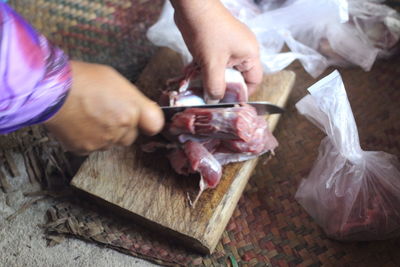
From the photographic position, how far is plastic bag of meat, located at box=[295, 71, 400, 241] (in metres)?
1.06

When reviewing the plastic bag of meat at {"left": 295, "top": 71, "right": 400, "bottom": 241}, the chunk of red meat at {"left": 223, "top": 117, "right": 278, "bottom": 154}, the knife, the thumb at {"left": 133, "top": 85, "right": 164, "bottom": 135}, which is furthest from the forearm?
the plastic bag of meat at {"left": 295, "top": 71, "right": 400, "bottom": 241}

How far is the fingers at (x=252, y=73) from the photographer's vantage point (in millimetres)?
1156

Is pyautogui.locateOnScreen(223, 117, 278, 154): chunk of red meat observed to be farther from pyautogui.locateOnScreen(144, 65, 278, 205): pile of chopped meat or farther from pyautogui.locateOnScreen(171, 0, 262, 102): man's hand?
pyautogui.locateOnScreen(171, 0, 262, 102): man's hand

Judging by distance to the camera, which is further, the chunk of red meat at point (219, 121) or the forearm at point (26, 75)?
the chunk of red meat at point (219, 121)

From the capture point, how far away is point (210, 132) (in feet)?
3.55

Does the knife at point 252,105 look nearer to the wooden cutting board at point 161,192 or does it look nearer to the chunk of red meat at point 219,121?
the chunk of red meat at point 219,121

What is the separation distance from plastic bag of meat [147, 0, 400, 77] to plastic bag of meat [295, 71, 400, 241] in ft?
0.79

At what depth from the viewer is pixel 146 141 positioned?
1.20m

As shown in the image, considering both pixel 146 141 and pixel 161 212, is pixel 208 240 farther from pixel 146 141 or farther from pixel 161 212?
pixel 146 141

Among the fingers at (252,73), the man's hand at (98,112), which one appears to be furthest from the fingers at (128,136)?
the fingers at (252,73)

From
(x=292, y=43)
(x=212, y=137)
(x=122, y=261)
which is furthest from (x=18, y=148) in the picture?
(x=292, y=43)

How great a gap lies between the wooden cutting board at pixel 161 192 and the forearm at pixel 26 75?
41 centimetres

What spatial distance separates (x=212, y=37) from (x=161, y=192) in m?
0.39

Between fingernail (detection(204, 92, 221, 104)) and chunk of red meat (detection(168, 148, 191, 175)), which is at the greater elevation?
fingernail (detection(204, 92, 221, 104))
